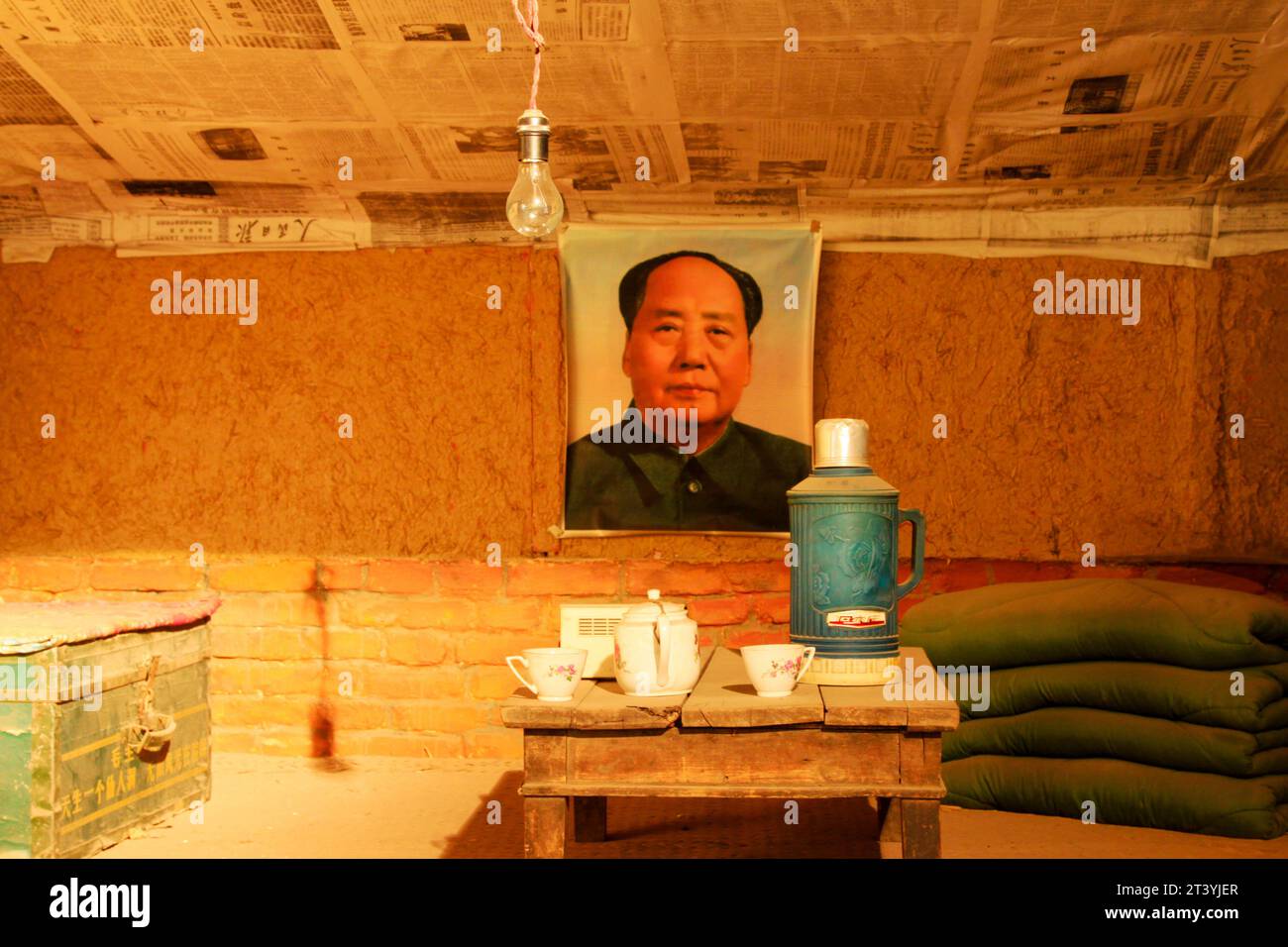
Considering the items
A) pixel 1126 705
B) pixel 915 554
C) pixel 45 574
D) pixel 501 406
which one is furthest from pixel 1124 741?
pixel 45 574

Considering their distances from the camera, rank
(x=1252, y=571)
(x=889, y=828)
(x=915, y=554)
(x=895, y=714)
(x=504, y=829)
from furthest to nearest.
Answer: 1. (x=1252, y=571)
2. (x=504, y=829)
3. (x=889, y=828)
4. (x=915, y=554)
5. (x=895, y=714)

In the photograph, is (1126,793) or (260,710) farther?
(260,710)

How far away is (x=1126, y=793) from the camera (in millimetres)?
3334

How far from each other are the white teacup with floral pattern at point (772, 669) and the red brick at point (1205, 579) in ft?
6.94

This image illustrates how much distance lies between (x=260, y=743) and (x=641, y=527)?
144 cm

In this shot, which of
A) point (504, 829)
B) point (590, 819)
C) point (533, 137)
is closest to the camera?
point (533, 137)

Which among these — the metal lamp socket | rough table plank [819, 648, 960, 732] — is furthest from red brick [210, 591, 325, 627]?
rough table plank [819, 648, 960, 732]

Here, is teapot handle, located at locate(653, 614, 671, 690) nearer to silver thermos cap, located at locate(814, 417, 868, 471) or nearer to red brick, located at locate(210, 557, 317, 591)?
silver thermos cap, located at locate(814, 417, 868, 471)

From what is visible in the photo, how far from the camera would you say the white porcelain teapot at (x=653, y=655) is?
2348 millimetres

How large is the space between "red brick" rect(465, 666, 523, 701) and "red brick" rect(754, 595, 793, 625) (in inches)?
32.3

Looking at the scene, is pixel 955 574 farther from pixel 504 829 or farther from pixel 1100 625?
pixel 504 829

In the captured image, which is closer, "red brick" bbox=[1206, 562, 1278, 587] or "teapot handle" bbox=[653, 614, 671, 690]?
"teapot handle" bbox=[653, 614, 671, 690]

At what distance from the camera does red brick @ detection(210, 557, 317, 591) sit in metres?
4.24

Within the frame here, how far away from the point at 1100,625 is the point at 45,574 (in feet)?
10.9
